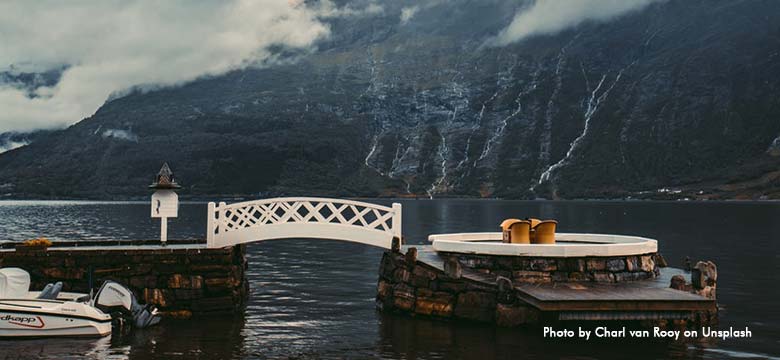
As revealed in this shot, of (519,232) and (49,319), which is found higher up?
(519,232)

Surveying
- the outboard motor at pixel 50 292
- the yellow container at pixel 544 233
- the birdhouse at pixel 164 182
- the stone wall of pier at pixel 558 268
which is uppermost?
the birdhouse at pixel 164 182

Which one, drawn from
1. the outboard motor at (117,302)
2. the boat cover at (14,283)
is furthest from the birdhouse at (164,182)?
the boat cover at (14,283)

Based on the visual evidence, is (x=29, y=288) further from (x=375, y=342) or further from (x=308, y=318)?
(x=375, y=342)

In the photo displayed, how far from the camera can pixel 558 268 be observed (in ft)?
70.9

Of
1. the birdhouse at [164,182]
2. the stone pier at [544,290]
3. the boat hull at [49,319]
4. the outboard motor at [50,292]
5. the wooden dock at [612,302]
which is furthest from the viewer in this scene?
the birdhouse at [164,182]

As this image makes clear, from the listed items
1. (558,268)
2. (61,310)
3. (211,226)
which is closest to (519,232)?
(558,268)

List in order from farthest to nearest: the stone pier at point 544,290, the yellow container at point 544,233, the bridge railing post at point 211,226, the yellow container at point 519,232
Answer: the bridge railing post at point 211,226 < the yellow container at point 544,233 < the yellow container at point 519,232 < the stone pier at point 544,290

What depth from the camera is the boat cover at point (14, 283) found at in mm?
Result: 20781

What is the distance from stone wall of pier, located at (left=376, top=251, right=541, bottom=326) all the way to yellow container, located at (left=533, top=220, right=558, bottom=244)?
4.85 meters

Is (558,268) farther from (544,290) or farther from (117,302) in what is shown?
(117,302)

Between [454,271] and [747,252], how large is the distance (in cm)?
4226

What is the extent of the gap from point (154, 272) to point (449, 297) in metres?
10.9

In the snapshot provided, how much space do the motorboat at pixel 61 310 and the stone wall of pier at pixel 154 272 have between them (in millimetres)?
859

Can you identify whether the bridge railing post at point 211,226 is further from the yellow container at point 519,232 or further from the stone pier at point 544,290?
the yellow container at point 519,232
